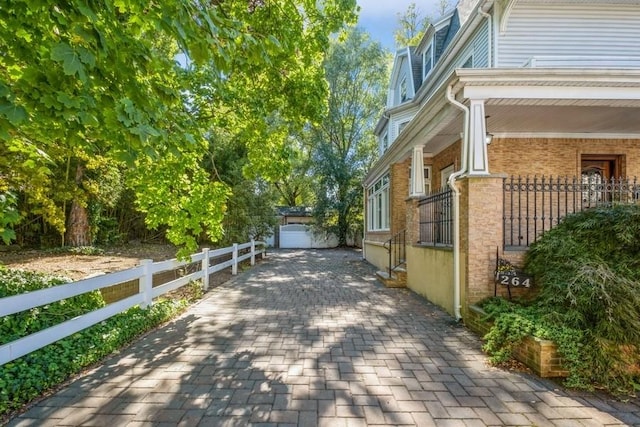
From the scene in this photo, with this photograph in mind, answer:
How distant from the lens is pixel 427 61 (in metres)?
12.5

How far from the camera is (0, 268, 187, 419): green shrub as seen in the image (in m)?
2.78

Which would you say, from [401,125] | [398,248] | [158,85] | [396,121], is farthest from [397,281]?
[396,121]

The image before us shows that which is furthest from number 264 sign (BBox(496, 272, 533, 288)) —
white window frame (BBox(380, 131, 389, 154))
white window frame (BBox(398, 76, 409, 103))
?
white window frame (BBox(380, 131, 389, 154))

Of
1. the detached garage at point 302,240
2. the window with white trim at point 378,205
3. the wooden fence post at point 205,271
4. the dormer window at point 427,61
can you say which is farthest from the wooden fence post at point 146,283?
the detached garage at point 302,240

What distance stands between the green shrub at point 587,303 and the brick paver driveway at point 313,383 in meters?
0.36

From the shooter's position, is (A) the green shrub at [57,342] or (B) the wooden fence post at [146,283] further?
(B) the wooden fence post at [146,283]

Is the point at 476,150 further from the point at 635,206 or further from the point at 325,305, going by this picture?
the point at 325,305

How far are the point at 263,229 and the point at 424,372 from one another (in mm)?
10916

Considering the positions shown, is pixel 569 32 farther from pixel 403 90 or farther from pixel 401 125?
pixel 403 90

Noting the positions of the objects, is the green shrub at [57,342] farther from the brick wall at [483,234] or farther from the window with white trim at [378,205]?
the window with white trim at [378,205]

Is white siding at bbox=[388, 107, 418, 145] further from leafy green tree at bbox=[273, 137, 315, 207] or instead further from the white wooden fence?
the white wooden fence

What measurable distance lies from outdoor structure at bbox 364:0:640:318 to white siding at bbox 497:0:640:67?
0.08 feet

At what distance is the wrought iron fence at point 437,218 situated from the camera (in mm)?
5914

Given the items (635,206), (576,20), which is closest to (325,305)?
(635,206)
